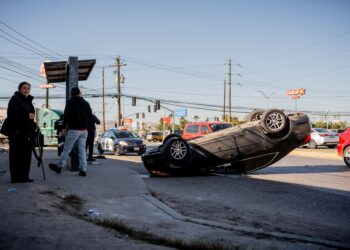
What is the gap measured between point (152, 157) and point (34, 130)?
3.48 metres

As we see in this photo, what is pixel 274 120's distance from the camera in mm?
9805

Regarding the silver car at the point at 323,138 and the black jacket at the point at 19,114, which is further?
the silver car at the point at 323,138

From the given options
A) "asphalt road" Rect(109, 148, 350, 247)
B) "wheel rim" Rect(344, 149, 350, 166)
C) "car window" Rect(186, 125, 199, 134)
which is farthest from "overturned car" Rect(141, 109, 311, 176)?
"car window" Rect(186, 125, 199, 134)

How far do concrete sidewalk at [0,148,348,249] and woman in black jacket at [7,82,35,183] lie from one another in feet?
1.18

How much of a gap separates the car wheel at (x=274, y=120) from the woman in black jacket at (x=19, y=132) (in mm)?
5610

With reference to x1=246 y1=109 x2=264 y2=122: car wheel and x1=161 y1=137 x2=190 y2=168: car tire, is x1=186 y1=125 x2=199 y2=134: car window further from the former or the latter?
x1=161 y1=137 x2=190 y2=168: car tire

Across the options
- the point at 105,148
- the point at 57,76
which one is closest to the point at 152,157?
the point at 57,76

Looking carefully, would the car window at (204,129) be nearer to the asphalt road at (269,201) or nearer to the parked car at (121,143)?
the parked car at (121,143)

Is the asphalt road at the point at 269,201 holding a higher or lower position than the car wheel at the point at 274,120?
lower

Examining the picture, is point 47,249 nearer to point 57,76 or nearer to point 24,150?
point 24,150

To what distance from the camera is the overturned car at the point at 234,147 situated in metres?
9.75

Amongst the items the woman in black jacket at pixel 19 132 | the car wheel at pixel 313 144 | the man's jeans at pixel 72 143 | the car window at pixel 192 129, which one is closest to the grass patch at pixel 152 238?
the woman in black jacket at pixel 19 132

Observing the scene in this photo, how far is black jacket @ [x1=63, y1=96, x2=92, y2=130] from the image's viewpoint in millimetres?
8445

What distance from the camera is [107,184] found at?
7465 mm
